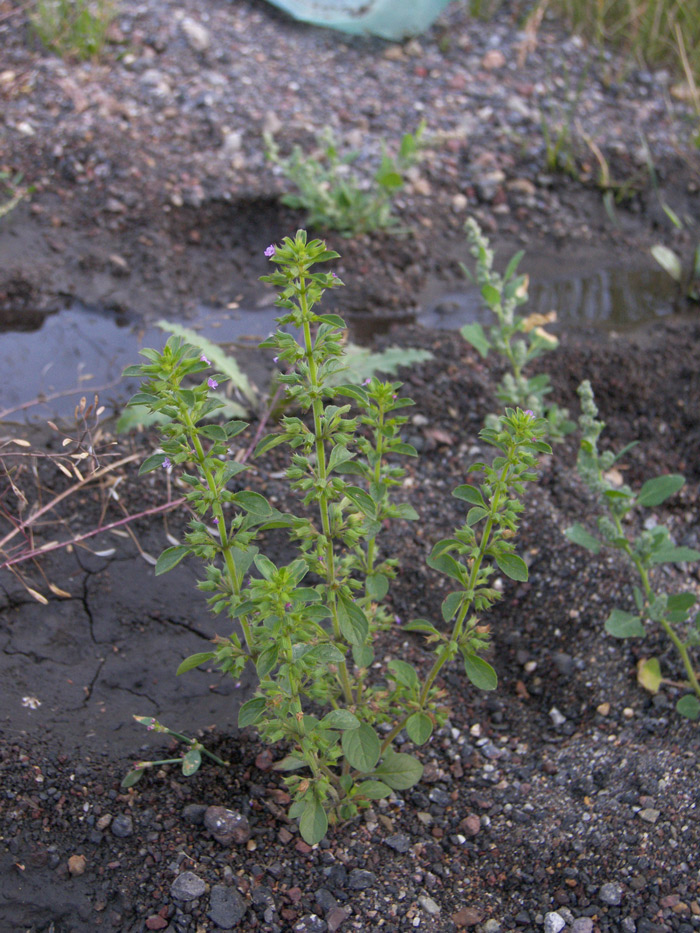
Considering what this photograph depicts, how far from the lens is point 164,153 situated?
4.80 m

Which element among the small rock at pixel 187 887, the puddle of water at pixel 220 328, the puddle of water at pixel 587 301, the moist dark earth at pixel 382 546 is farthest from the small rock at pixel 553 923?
the puddle of water at pixel 587 301

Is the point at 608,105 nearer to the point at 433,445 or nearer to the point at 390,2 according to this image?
the point at 390,2

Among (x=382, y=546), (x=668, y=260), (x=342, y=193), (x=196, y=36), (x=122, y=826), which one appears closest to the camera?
(x=122, y=826)

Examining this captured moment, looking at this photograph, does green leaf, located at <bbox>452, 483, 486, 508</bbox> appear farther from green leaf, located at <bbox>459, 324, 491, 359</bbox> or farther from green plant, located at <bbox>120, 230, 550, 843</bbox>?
green leaf, located at <bbox>459, 324, 491, 359</bbox>

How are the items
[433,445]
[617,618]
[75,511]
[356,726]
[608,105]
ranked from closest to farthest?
[356,726], [617,618], [75,511], [433,445], [608,105]

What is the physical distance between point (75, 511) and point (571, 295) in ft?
10.5

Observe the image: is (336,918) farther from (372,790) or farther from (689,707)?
(689,707)

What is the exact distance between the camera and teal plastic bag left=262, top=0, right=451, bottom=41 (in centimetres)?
582

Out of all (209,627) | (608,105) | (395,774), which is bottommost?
(209,627)

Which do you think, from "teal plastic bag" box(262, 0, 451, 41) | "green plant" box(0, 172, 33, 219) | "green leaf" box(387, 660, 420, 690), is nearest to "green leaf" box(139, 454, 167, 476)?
"green leaf" box(387, 660, 420, 690)

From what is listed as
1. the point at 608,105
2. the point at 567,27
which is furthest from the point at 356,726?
the point at 567,27

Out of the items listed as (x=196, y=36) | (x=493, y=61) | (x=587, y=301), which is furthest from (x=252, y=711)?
(x=493, y=61)

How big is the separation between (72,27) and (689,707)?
5751mm

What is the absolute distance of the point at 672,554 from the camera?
2377mm
